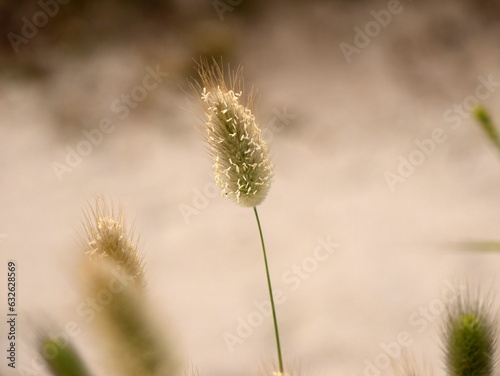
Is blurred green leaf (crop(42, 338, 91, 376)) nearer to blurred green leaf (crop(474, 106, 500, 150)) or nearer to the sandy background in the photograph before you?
blurred green leaf (crop(474, 106, 500, 150))

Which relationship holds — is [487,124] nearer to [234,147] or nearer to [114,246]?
[234,147]

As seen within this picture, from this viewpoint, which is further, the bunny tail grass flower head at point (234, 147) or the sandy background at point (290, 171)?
the sandy background at point (290, 171)

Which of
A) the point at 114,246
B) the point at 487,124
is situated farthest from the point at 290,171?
the point at 114,246

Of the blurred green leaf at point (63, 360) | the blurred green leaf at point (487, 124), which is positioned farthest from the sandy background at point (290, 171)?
the blurred green leaf at point (63, 360)

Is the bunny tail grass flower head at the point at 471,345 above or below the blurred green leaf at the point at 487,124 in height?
below

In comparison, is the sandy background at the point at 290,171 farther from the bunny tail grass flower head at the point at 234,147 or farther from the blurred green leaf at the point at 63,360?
the blurred green leaf at the point at 63,360

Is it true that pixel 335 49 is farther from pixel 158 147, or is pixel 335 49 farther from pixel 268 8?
pixel 158 147

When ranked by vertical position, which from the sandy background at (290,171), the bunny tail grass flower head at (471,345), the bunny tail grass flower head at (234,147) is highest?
the sandy background at (290,171)

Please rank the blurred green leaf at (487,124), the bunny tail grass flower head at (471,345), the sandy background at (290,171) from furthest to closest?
the sandy background at (290,171) < the blurred green leaf at (487,124) < the bunny tail grass flower head at (471,345)
